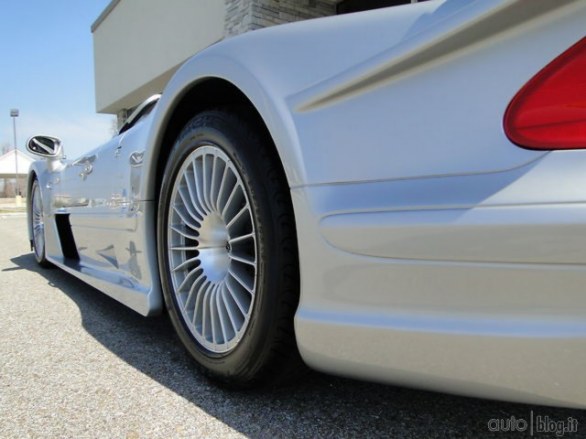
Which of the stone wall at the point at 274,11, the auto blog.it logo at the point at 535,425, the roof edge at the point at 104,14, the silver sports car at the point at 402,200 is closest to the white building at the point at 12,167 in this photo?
the roof edge at the point at 104,14

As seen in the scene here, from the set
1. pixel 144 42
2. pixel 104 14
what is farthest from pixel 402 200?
pixel 104 14

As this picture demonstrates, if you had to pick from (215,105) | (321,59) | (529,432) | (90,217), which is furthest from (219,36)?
(529,432)

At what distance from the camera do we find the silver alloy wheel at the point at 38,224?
4.24 metres

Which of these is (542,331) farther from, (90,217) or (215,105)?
(90,217)

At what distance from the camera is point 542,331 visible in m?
0.91

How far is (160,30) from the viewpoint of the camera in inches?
430

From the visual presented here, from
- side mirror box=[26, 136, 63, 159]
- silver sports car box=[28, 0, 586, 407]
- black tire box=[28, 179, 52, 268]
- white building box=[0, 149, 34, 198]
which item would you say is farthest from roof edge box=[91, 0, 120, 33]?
white building box=[0, 149, 34, 198]

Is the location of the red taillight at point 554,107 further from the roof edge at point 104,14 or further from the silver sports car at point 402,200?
the roof edge at point 104,14

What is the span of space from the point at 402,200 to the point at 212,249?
2.88ft

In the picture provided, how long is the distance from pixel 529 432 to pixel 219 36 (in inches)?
321

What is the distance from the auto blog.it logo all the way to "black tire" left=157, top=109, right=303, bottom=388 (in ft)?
1.94

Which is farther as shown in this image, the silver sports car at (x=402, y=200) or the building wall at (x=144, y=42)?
the building wall at (x=144, y=42)

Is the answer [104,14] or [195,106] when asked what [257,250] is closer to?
[195,106]

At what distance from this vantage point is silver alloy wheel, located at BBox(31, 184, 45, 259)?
424 centimetres
